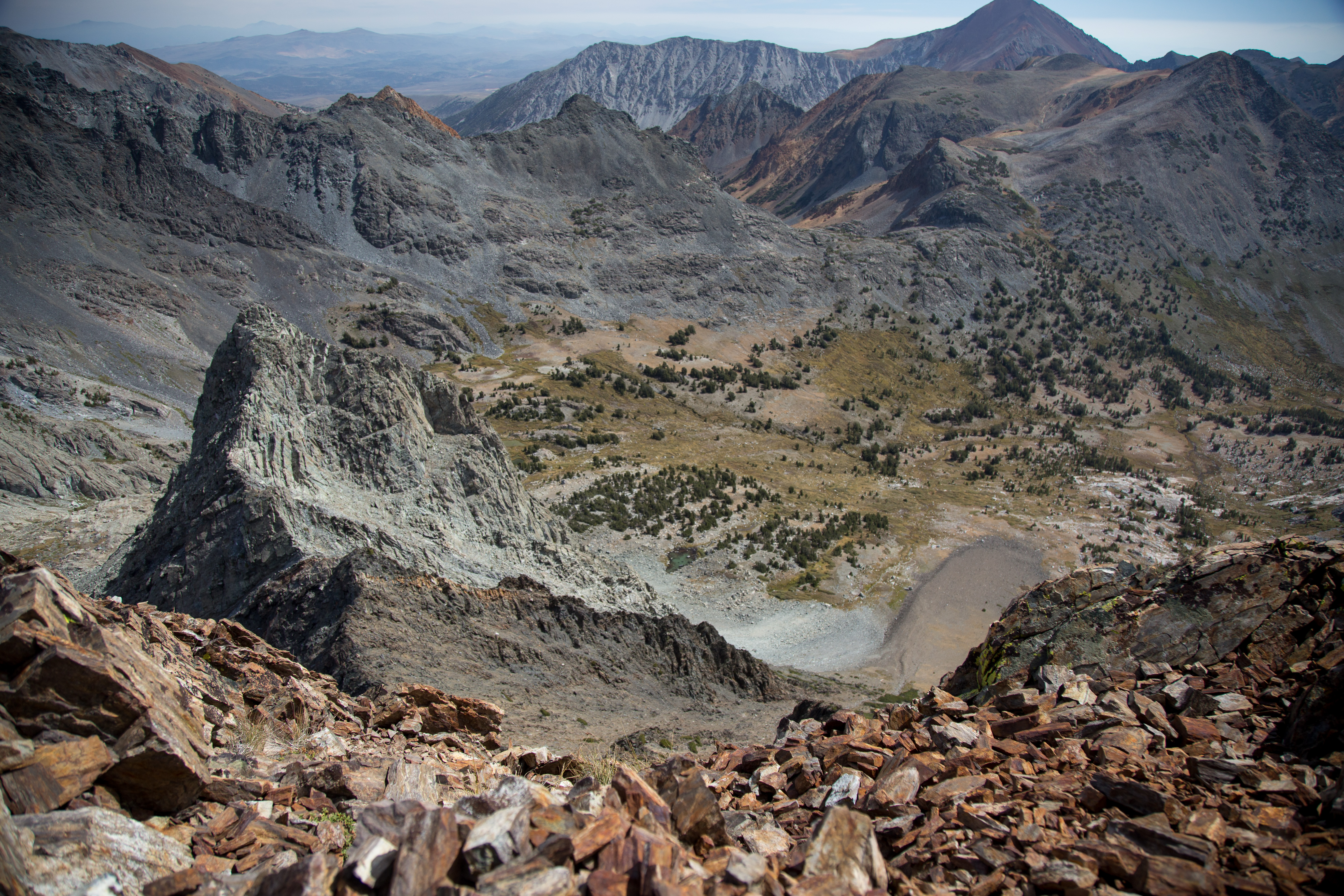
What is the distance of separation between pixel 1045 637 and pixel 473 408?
19.3 meters

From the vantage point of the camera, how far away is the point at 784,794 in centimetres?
897

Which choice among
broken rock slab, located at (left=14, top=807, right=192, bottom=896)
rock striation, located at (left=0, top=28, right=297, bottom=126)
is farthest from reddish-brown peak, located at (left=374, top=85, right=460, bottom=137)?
broken rock slab, located at (left=14, top=807, right=192, bottom=896)

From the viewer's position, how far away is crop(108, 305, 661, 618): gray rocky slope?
1692 centimetres

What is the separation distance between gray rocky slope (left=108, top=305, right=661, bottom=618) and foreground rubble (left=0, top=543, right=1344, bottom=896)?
617 cm

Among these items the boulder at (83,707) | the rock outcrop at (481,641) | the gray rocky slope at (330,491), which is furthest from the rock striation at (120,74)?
the boulder at (83,707)

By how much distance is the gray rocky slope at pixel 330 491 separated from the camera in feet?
55.5

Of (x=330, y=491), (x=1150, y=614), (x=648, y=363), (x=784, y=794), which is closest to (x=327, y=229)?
(x=648, y=363)

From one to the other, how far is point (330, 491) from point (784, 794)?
15.5 metres

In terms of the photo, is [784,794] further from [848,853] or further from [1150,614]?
[1150,614]

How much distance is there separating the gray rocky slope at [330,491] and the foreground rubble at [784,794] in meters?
6.17

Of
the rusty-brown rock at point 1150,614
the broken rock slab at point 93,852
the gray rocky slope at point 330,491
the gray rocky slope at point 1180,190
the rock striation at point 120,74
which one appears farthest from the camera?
the gray rocky slope at point 1180,190

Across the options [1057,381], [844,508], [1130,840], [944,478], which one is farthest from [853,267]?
[1130,840]

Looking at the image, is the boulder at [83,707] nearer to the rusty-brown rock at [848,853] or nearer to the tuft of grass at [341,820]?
the tuft of grass at [341,820]

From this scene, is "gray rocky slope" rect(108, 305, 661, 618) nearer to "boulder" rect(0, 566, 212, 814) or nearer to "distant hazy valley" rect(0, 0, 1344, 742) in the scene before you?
"distant hazy valley" rect(0, 0, 1344, 742)
